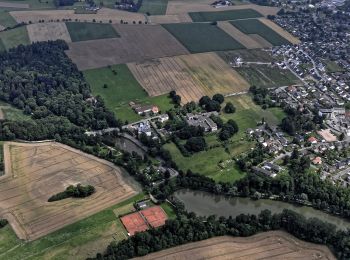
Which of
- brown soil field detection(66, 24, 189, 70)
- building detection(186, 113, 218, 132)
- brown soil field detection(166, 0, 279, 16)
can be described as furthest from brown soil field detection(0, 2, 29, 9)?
building detection(186, 113, 218, 132)

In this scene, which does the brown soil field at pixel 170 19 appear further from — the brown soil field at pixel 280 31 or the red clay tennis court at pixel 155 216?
the red clay tennis court at pixel 155 216

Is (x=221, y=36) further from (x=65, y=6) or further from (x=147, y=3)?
(x=65, y=6)

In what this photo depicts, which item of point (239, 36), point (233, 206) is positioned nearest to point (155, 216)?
point (233, 206)

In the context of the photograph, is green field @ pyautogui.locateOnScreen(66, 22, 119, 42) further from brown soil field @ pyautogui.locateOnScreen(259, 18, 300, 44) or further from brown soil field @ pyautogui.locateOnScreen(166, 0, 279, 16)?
brown soil field @ pyautogui.locateOnScreen(259, 18, 300, 44)

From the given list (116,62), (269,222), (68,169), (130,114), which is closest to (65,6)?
(116,62)

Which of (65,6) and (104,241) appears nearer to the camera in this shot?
(104,241)

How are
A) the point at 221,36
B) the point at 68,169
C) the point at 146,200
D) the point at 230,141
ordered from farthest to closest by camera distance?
the point at 221,36, the point at 230,141, the point at 68,169, the point at 146,200
